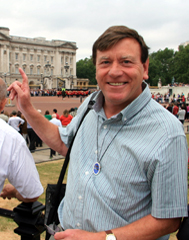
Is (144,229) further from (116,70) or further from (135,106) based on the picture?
(116,70)

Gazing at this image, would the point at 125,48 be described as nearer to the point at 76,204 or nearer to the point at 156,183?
the point at 156,183

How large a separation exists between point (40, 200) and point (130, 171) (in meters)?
4.20

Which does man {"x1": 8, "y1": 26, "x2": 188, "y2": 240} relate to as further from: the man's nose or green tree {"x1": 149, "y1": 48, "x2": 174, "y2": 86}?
green tree {"x1": 149, "y1": 48, "x2": 174, "y2": 86}

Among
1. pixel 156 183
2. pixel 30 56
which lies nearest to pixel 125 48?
pixel 156 183

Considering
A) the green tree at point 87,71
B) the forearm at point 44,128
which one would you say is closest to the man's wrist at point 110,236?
the forearm at point 44,128

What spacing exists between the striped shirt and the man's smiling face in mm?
91

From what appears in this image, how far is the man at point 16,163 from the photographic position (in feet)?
6.30

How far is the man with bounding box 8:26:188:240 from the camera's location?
147 cm

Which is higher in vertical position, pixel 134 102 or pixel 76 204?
pixel 134 102

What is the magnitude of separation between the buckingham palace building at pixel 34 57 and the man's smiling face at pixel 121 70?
77268 mm

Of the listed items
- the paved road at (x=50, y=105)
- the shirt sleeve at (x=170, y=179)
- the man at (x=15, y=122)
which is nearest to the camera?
the shirt sleeve at (x=170, y=179)

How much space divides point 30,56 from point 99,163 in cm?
9193

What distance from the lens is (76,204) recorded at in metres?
1.75

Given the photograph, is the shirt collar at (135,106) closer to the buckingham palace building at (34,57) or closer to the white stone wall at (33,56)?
the buckingham palace building at (34,57)
